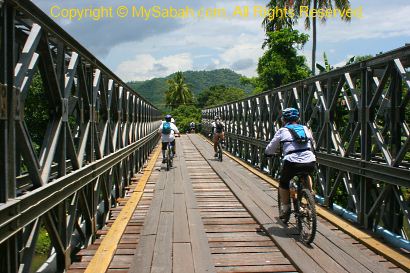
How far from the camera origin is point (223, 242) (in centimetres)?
591

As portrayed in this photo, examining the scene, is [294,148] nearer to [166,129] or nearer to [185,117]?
[166,129]

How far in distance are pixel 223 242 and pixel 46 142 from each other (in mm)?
2648

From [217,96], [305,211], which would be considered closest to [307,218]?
[305,211]

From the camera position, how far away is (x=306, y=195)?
5.78 m

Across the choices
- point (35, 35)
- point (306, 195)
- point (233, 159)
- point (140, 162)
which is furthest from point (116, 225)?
point (233, 159)

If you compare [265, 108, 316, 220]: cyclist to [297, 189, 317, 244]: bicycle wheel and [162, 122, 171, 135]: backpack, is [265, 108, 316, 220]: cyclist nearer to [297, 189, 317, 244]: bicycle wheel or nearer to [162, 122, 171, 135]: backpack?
[297, 189, 317, 244]: bicycle wheel

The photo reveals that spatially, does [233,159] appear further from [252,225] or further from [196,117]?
[196,117]

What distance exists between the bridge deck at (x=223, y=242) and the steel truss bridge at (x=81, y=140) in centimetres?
61

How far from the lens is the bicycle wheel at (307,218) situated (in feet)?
18.3

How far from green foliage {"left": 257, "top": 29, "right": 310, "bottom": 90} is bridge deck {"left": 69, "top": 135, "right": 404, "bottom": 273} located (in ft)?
110

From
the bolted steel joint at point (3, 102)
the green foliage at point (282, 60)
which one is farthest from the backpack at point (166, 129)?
the green foliage at point (282, 60)

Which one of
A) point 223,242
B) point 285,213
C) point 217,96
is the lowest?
point 223,242

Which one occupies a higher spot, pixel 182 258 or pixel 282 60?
pixel 282 60

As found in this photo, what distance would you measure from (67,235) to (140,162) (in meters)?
9.91
